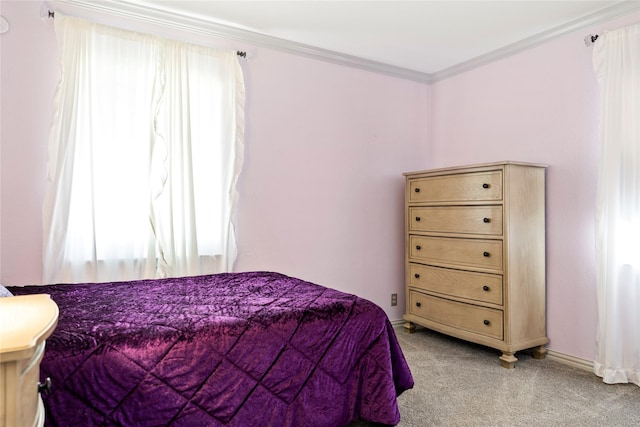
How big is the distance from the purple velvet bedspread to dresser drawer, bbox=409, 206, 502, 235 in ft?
4.80

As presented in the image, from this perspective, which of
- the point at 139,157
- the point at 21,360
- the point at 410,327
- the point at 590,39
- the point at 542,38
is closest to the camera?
the point at 21,360

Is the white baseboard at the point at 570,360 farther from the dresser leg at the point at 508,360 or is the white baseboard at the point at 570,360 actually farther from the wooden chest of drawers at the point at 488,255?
the dresser leg at the point at 508,360

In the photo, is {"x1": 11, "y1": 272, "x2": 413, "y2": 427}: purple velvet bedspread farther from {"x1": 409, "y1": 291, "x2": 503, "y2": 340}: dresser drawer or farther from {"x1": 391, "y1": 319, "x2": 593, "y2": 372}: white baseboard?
{"x1": 391, "y1": 319, "x2": 593, "y2": 372}: white baseboard

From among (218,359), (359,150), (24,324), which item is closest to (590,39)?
(359,150)

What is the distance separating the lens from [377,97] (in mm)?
4043

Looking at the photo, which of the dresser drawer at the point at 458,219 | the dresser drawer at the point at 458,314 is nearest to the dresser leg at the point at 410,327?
the dresser drawer at the point at 458,314

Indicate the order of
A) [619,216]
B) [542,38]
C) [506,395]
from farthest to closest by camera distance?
[542,38], [619,216], [506,395]

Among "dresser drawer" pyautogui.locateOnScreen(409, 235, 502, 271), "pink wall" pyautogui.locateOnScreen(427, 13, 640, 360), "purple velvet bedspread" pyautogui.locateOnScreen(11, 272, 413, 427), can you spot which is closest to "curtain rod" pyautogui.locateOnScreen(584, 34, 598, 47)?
"pink wall" pyautogui.locateOnScreen(427, 13, 640, 360)

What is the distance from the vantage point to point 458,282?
11.0 feet

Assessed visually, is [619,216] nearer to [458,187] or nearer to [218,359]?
[458,187]

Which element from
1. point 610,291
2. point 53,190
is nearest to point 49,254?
point 53,190

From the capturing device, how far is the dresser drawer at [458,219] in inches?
123

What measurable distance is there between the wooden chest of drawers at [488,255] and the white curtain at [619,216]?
0.44m

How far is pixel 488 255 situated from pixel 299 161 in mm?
1647
